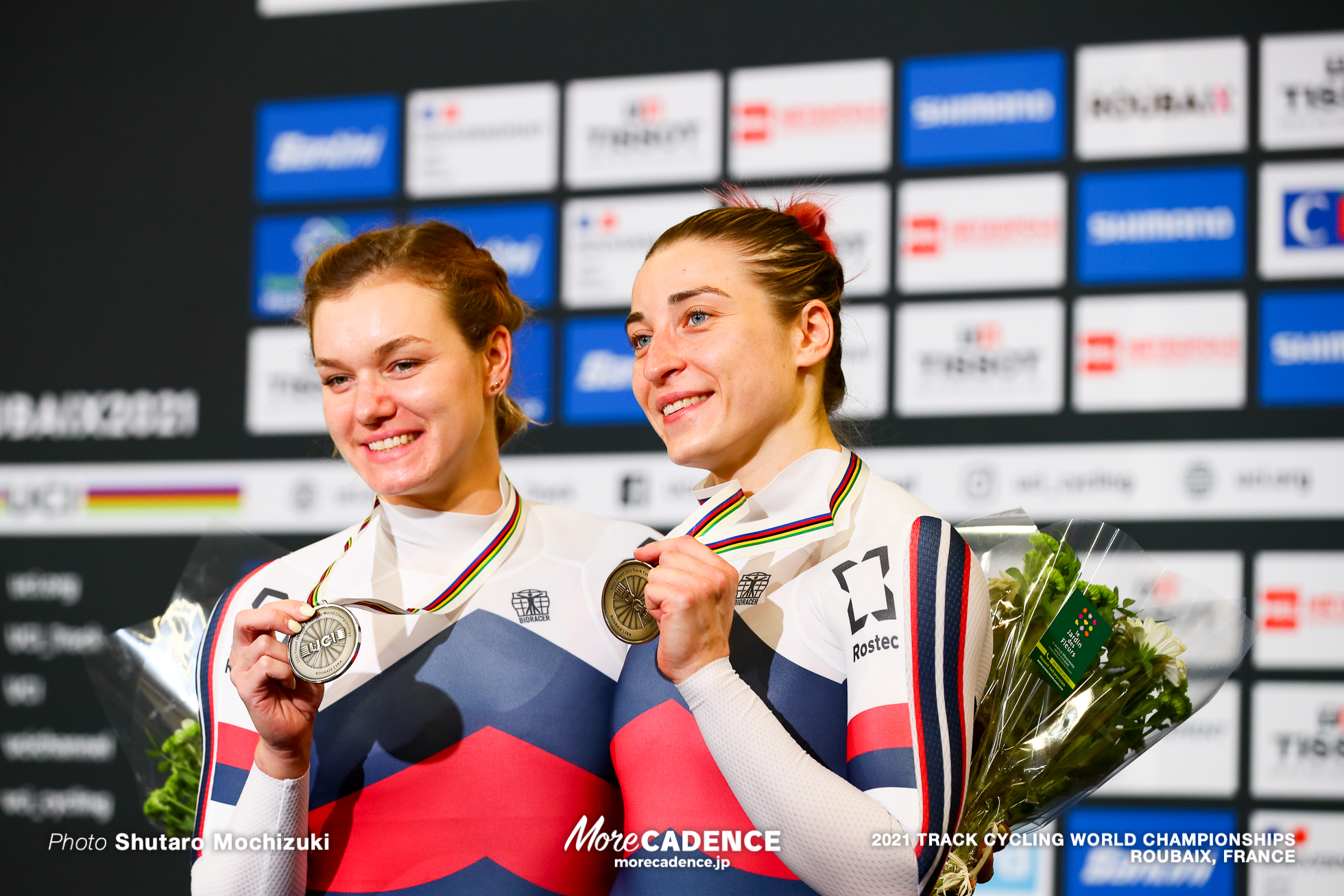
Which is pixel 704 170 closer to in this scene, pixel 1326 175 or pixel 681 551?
pixel 1326 175

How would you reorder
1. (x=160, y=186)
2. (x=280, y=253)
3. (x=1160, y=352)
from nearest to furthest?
(x=1160, y=352)
(x=280, y=253)
(x=160, y=186)

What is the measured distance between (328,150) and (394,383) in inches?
105

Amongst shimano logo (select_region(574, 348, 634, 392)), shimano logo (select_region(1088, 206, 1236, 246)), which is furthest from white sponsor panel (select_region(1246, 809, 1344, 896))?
shimano logo (select_region(574, 348, 634, 392))

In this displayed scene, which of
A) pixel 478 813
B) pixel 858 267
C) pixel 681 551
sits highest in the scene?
pixel 858 267

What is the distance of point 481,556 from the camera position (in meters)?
1.55

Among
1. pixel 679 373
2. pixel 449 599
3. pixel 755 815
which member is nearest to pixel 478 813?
pixel 449 599

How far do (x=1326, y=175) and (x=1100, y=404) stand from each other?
92 centimetres

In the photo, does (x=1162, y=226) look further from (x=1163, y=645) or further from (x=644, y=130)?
(x=1163, y=645)

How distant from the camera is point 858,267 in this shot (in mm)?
3453

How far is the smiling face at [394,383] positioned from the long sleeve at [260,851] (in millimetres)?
406

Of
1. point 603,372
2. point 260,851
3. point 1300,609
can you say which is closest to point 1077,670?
point 260,851

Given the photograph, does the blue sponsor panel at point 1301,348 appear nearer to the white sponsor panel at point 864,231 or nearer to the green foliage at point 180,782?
the white sponsor panel at point 864,231

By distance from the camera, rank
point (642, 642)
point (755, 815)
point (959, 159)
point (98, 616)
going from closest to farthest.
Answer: point (755, 815) → point (642, 642) → point (959, 159) → point (98, 616)

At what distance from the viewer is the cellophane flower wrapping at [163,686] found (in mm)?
1679
